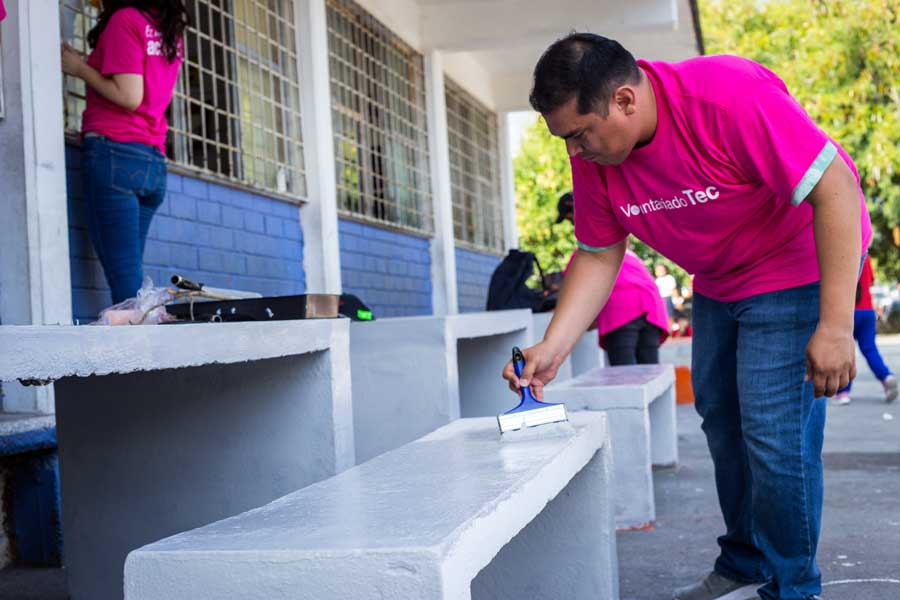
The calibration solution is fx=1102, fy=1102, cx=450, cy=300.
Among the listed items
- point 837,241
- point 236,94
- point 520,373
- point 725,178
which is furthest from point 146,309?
point 236,94

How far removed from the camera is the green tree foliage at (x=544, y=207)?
33.5 metres

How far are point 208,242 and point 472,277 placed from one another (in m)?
6.50

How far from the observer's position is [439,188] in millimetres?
10727

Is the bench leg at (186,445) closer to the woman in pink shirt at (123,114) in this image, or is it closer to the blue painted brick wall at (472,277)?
the woman in pink shirt at (123,114)

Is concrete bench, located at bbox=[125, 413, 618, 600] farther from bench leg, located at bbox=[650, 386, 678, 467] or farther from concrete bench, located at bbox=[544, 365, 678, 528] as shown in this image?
bench leg, located at bbox=[650, 386, 678, 467]

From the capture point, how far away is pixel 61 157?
177 inches

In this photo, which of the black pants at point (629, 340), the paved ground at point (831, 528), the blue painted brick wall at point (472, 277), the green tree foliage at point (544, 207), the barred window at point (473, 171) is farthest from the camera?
the green tree foliage at point (544, 207)

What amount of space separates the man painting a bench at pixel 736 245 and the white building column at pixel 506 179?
11072 millimetres

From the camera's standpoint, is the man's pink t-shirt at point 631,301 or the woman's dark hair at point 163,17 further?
the man's pink t-shirt at point 631,301

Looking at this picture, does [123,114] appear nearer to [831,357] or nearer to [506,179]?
[831,357]

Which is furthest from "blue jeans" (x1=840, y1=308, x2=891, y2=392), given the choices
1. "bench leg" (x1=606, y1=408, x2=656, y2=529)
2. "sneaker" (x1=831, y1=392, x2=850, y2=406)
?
"bench leg" (x1=606, y1=408, x2=656, y2=529)

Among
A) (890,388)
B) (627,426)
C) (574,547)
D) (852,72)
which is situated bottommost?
(890,388)

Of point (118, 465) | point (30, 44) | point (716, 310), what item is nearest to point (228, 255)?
point (30, 44)

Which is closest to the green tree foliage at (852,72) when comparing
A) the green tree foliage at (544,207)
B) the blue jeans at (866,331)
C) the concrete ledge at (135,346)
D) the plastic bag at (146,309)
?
the green tree foliage at (544,207)
